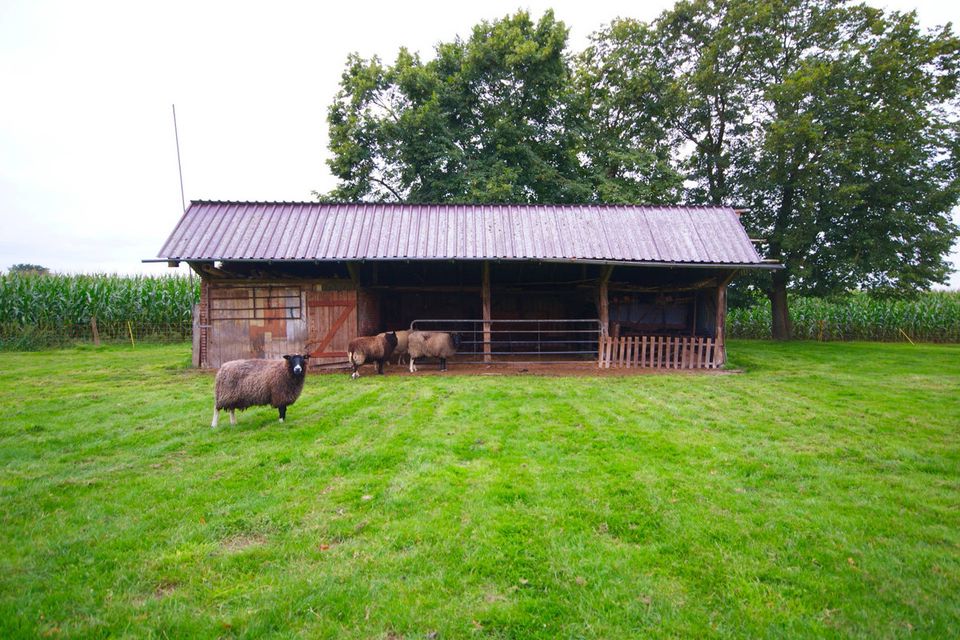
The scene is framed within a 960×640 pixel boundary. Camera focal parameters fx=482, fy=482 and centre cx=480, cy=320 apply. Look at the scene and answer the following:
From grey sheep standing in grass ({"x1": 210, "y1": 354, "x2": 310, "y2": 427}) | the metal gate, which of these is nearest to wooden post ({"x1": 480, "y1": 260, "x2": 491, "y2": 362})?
the metal gate

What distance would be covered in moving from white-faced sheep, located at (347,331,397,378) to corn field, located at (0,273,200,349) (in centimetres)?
1239

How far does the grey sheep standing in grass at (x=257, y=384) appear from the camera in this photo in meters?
6.99

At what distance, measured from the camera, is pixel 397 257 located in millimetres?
12953

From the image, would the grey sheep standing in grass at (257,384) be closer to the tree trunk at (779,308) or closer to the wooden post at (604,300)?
the wooden post at (604,300)

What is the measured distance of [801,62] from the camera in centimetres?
2066

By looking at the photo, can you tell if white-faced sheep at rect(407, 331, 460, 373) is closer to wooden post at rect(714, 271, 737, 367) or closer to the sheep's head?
the sheep's head

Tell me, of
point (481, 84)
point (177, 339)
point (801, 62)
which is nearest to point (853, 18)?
point (801, 62)

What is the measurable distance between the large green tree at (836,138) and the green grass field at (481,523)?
14.6 m

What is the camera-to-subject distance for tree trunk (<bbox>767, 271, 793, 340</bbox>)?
2161 centimetres

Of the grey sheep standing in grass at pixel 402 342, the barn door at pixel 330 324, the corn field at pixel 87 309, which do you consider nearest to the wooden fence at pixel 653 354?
the grey sheep standing in grass at pixel 402 342

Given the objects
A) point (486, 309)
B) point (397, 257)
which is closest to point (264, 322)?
point (397, 257)

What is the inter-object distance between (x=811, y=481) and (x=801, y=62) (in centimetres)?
2275

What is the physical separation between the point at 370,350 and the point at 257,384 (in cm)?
533

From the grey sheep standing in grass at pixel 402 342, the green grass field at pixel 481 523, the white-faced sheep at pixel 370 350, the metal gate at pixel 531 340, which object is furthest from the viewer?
the metal gate at pixel 531 340
